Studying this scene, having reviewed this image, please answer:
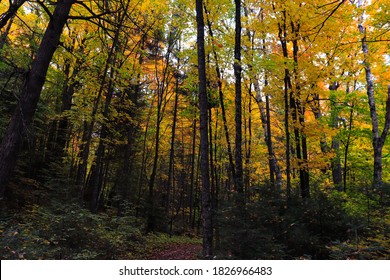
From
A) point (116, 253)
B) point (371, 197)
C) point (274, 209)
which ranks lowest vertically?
point (116, 253)

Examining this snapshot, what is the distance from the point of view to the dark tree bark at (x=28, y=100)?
5469mm

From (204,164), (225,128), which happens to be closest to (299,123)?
(225,128)

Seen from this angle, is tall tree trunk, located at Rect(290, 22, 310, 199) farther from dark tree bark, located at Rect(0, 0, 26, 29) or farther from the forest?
dark tree bark, located at Rect(0, 0, 26, 29)

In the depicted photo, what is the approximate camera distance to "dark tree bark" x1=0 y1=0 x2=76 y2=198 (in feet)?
17.9

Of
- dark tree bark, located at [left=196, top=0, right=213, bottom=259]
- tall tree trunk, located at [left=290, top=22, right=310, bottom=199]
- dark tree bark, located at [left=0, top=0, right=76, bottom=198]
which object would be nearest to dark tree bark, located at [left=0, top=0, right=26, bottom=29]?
dark tree bark, located at [left=0, top=0, right=76, bottom=198]

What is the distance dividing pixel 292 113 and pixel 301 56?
8.24 ft

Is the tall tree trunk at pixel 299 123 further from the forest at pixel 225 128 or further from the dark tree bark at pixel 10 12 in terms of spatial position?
the dark tree bark at pixel 10 12

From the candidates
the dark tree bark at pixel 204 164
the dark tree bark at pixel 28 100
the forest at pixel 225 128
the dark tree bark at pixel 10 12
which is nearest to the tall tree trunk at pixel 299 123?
the forest at pixel 225 128

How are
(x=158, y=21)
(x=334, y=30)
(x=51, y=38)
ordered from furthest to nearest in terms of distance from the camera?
1. (x=158, y=21)
2. (x=334, y=30)
3. (x=51, y=38)

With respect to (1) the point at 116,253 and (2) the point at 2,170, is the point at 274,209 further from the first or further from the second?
(2) the point at 2,170

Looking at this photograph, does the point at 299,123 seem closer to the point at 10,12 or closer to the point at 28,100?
the point at 28,100

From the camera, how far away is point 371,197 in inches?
287

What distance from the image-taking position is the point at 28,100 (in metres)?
5.68
